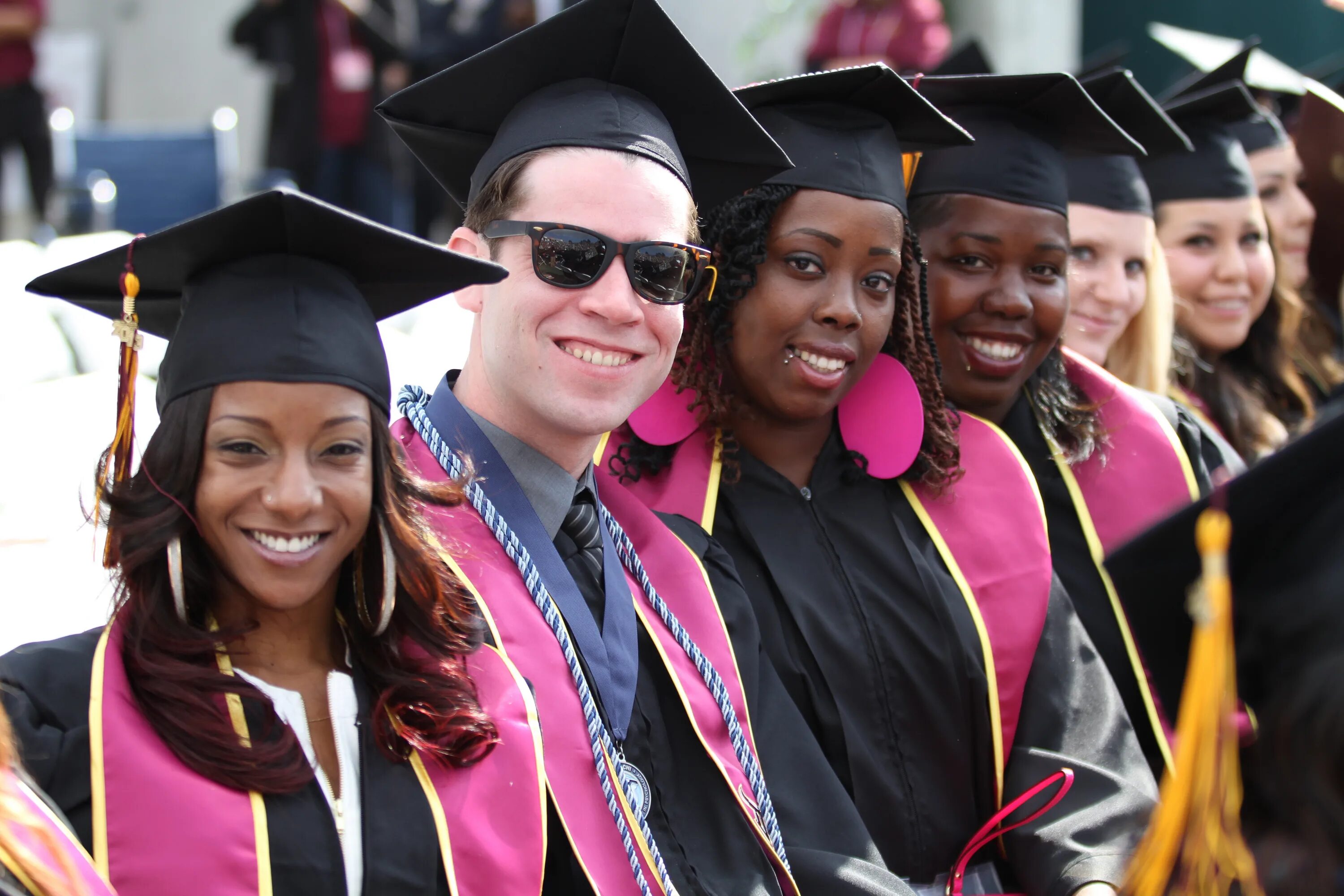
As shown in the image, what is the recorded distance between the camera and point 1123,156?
152 inches

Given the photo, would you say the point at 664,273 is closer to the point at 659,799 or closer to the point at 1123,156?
the point at 659,799

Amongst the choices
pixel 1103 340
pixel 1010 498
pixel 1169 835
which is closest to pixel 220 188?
pixel 1103 340

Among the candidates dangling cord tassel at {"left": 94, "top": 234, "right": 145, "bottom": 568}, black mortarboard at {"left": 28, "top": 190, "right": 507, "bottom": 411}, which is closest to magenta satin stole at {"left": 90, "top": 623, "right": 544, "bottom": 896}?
dangling cord tassel at {"left": 94, "top": 234, "right": 145, "bottom": 568}

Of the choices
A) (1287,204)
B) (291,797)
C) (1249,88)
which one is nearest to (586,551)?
(291,797)

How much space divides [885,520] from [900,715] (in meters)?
0.41

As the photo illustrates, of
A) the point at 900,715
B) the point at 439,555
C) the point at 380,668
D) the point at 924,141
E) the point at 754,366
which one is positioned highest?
the point at 924,141

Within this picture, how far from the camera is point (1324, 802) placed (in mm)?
1384

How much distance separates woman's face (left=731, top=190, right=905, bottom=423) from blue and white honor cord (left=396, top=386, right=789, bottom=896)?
1.63 ft

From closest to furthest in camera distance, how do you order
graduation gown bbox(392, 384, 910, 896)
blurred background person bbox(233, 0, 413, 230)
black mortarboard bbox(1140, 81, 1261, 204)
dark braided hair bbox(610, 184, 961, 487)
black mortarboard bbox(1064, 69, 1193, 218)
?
graduation gown bbox(392, 384, 910, 896), dark braided hair bbox(610, 184, 961, 487), black mortarboard bbox(1064, 69, 1193, 218), black mortarboard bbox(1140, 81, 1261, 204), blurred background person bbox(233, 0, 413, 230)

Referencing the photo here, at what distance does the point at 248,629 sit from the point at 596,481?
774mm

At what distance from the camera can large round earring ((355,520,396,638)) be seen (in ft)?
6.88

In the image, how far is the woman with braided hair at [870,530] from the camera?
2738mm

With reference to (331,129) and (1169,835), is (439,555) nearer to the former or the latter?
(1169,835)

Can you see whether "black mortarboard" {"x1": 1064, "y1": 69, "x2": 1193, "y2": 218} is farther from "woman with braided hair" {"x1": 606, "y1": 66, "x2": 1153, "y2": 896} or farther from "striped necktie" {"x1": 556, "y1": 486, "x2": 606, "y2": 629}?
"striped necktie" {"x1": 556, "y1": 486, "x2": 606, "y2": 629}
